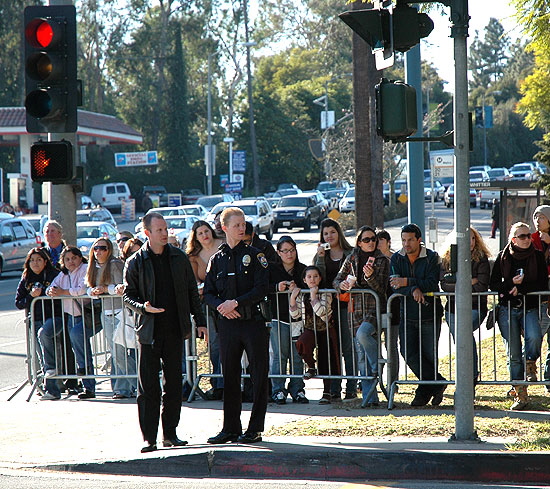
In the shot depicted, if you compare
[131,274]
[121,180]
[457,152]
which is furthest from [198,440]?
[121,180]

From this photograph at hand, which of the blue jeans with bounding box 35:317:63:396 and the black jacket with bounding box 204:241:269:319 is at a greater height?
the black jacket with bounding box 204:241:269:319

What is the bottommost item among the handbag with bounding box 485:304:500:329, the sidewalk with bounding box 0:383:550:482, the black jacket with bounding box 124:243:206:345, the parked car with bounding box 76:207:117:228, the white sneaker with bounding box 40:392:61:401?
the white sneaker with bounding box 40:392:61:401

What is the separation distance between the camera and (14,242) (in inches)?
1174

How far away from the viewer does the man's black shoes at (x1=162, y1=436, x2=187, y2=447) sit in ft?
26.4

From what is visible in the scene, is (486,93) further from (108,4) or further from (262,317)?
(262,317)

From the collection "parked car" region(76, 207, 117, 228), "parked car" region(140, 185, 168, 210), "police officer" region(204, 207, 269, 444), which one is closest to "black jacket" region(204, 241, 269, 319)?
"police officer" region(204, 207, 269, 444)

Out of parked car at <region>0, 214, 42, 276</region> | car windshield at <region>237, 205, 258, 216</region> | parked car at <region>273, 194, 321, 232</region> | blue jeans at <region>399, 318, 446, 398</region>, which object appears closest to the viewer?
blue jeans at <region>399, 318, 446, 398</region>

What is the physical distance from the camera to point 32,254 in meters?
11.5

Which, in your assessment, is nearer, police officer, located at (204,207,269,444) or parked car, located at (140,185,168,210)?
police officer, located at (204,207,269,444)

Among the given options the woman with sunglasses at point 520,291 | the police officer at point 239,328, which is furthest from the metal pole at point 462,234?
the woman with sunglasses at point 520,291

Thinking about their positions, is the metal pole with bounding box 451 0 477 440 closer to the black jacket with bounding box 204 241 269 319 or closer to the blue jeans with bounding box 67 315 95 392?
the black jacket with bounding box 204 241 269 319

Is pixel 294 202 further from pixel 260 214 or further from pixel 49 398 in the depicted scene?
pixel 49 398

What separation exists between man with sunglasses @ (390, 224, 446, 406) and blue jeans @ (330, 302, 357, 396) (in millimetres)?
613

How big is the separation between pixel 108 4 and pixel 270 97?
55.1 ft
